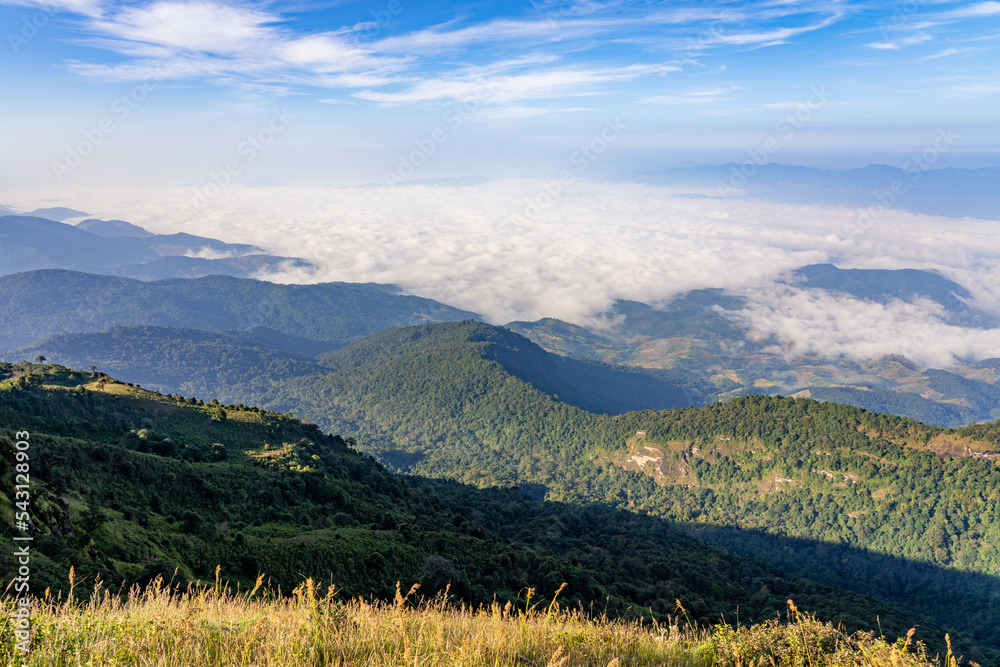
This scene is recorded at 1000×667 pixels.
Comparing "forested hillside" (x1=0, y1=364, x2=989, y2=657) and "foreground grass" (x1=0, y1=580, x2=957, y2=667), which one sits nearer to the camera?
"foreground grass" (x1=0, y1=580, x2=957, y2=667)

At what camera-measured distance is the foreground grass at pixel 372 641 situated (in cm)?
669

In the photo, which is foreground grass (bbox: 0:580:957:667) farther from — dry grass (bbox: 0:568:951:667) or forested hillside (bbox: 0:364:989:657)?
forested hillside (bbox: 0:364:989:657)

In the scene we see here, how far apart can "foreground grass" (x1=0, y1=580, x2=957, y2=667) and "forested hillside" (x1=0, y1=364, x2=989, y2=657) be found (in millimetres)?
10360

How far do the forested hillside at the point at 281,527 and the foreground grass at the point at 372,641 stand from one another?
10360 mm

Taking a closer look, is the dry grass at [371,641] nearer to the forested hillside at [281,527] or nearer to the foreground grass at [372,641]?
the foreground grass at [372,641]

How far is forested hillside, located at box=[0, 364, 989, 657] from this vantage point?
27500mm

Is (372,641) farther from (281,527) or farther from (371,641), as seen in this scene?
(281,527)

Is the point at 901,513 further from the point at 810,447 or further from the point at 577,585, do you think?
the point at 577,585

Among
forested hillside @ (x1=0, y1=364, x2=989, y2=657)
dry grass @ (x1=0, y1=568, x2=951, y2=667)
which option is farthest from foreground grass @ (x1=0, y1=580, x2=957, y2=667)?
forested hillside @ (x1=0, y1=364, x2=989, y2=657)

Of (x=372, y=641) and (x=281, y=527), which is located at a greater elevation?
(x=372, y=641)

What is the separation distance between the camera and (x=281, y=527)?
138ft

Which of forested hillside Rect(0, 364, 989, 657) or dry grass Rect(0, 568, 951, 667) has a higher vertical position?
dry grass Rect(0, 568, 951, 667)

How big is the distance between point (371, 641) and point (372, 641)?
2.2 inches

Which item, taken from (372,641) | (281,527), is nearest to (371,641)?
(372,641)
